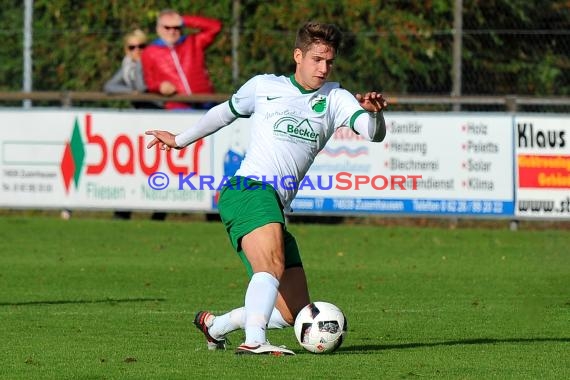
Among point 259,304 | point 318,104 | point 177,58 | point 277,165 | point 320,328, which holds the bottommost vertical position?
point 320,328

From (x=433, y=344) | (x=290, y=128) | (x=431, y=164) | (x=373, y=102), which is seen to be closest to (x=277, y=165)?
(x=290, y=128)

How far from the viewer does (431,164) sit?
17.9 metres

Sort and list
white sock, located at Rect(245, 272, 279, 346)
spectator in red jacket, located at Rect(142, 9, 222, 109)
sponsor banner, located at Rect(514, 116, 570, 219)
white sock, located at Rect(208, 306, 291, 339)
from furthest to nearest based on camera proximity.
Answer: spectator in red jacket, located at Rect(142, 9, 222, 109) < sponsor banner, located at Rect(514, 116, 570, 219) < white sock, located at Rect(208, 306, 291, 339) < white sock, located at Rect(245, 272, 279, 346)

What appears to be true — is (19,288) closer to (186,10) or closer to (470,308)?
(470,308)

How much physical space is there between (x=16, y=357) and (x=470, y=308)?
4216mm

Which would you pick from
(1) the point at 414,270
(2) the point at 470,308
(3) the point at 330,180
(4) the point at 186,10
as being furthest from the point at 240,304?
(4) the point at 186,10

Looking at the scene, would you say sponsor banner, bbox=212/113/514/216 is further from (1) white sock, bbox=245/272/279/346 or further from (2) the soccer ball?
(1) white sock, bbox=245/272/279/346

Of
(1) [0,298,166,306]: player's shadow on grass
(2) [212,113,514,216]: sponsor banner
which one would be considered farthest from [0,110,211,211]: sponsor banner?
(1) [0,298,166,306]: player's shadow on grass

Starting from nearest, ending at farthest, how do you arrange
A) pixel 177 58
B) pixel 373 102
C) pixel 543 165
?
pixel 373 102 < pixel 543 165 < pixel 177 58

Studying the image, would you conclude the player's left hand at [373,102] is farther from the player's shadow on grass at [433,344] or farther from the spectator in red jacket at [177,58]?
the spectator in red jacket at [177,58]

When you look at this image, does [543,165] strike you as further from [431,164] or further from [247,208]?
[247,208]

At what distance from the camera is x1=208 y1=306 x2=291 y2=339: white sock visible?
28.5 feet

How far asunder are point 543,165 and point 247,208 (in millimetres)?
9683

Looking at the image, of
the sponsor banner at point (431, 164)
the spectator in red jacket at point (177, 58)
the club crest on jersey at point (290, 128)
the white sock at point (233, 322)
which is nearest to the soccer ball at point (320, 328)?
the white sock at point (233, 322)
